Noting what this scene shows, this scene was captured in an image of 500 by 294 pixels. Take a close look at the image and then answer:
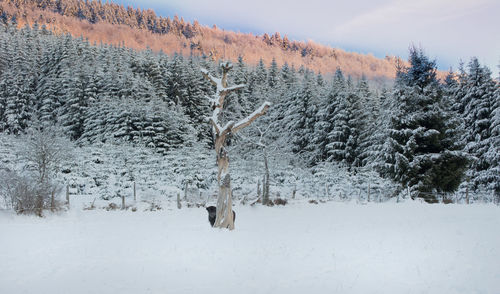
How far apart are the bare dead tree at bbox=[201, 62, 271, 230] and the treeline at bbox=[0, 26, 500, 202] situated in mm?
2373

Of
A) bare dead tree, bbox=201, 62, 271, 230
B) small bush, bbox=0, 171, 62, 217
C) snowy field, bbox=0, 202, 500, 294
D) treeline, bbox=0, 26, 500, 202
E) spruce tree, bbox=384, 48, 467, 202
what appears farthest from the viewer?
treeline, bbox=0, 26, 500, 202

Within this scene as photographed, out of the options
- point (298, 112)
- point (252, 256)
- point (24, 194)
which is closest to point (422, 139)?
point (298, 112)

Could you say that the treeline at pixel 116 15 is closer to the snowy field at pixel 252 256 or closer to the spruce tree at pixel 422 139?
the spruce tree at pixel 422 139

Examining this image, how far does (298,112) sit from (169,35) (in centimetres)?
9895

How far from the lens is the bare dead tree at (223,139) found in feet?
34.4

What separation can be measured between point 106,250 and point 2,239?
144 inches

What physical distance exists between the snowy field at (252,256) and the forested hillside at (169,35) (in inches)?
3620

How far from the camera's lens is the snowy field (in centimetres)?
581

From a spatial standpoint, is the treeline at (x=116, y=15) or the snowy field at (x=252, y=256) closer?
the snowy field at (x=252, y=256)

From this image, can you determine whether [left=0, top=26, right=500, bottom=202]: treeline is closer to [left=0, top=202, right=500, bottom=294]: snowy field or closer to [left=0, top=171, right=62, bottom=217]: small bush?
[left=0, top=202, right=500, bottom=294]: snowy field

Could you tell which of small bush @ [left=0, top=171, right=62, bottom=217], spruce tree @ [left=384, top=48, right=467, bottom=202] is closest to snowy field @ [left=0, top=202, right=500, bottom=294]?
small bush @ [left=0, top=171, right=62, bottom=217]

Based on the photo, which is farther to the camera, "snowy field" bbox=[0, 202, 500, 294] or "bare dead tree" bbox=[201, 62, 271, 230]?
"bare dead tree" bbox=[201, 62, 271, 230]

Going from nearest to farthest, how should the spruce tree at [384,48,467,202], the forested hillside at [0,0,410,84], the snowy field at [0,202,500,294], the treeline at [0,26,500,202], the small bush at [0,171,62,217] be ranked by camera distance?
the snowy field at [0,202,500,294]
the small bush at [0,171,62,217]
the spruce tree at [384,48,467,202]
the treeline at [0,26,500,202]
the forested hillside at [0,0,410,84]

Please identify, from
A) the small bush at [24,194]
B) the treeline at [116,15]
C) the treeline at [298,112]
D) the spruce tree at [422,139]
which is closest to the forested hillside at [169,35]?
the treeline at [116,15]
